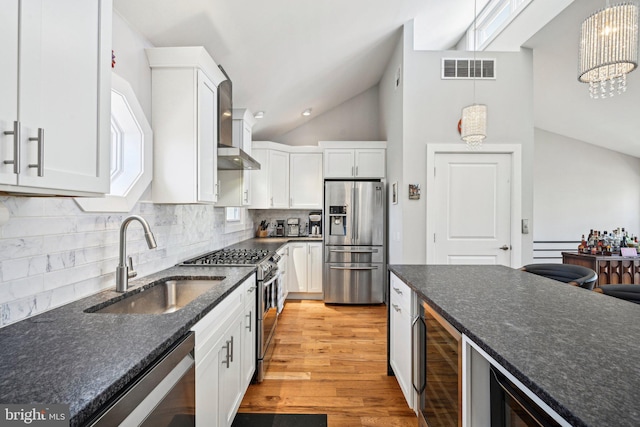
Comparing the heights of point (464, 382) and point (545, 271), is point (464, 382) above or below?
below

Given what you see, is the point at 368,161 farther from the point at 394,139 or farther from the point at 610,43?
the point at 610,43

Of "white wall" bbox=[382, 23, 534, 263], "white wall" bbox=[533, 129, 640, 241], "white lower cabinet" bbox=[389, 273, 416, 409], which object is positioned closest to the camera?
"white lower cabinet" bbox=[389, 273, 416, 409]

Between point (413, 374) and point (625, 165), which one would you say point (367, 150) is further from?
point (625, 165)

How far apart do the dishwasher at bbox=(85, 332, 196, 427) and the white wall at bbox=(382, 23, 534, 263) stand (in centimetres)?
279

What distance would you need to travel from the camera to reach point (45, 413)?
612 millimetres

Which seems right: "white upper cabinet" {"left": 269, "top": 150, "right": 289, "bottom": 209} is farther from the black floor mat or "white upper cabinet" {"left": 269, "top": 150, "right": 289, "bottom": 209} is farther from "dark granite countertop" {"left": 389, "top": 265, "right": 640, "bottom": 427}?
"dark granite countertop" {"left": 389, "top": 265, "right": 640, "bottom": 427}

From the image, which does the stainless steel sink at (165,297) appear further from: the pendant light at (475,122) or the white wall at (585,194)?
the white wall at (585,194)

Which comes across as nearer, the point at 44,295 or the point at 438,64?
the point at 44,295

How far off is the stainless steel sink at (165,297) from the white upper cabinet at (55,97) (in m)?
0.76

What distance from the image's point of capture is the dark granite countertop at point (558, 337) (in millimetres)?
649

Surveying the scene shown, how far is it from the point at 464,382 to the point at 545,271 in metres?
1.81

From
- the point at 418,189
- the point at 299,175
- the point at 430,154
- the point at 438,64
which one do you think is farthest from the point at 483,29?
the point at 299,175

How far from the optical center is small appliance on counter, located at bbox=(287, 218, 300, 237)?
4965 millimetres

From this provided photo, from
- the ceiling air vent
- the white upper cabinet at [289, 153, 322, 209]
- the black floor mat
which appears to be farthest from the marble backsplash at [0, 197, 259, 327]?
the ceiling air vent
